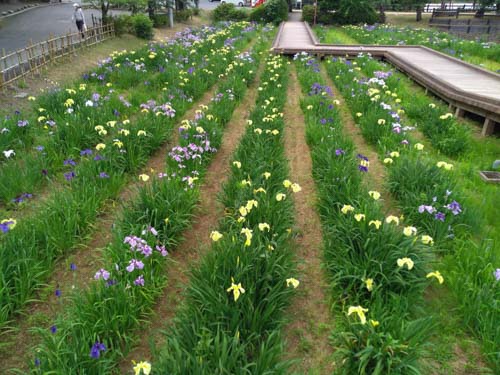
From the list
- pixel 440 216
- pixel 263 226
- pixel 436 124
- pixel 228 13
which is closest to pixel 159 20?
pixel 228 13

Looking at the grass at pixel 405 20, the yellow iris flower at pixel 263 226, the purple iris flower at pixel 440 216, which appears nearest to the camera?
the yellow iris flower at pixel 263 226

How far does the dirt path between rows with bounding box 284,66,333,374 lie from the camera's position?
103 inches

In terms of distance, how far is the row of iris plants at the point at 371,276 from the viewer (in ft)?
7.64

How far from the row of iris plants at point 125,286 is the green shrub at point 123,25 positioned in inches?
529

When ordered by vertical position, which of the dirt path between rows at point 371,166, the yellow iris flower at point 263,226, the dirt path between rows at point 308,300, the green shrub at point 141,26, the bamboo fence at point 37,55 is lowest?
the dirt path between rows at point 308,300

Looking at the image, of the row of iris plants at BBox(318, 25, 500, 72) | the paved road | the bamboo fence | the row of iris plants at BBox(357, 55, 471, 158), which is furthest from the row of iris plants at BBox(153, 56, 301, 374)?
the paved road

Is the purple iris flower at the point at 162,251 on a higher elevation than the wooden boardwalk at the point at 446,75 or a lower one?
lower

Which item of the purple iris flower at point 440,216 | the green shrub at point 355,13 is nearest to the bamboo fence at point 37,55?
the purple iris flower at point 440,216

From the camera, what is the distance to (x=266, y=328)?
266 cm

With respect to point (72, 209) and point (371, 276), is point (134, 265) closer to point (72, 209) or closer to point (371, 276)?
point (72, 209)

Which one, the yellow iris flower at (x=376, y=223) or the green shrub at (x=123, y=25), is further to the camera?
the green shrub at (x=123, y=25)

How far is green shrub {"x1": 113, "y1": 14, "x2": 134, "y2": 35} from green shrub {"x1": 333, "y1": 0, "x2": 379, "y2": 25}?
16494mm

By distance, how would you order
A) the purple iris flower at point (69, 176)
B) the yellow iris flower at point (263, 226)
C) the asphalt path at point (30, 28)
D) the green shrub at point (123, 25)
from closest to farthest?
the yellow iris flower at point (263, 226)
the purple iris flower at point (69, 176)
the asphalt path at point (30, 28)
the green shrub at point (123, 25)

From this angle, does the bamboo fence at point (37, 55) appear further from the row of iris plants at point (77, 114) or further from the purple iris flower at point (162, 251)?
the purple iris flower at point (162, 251)
